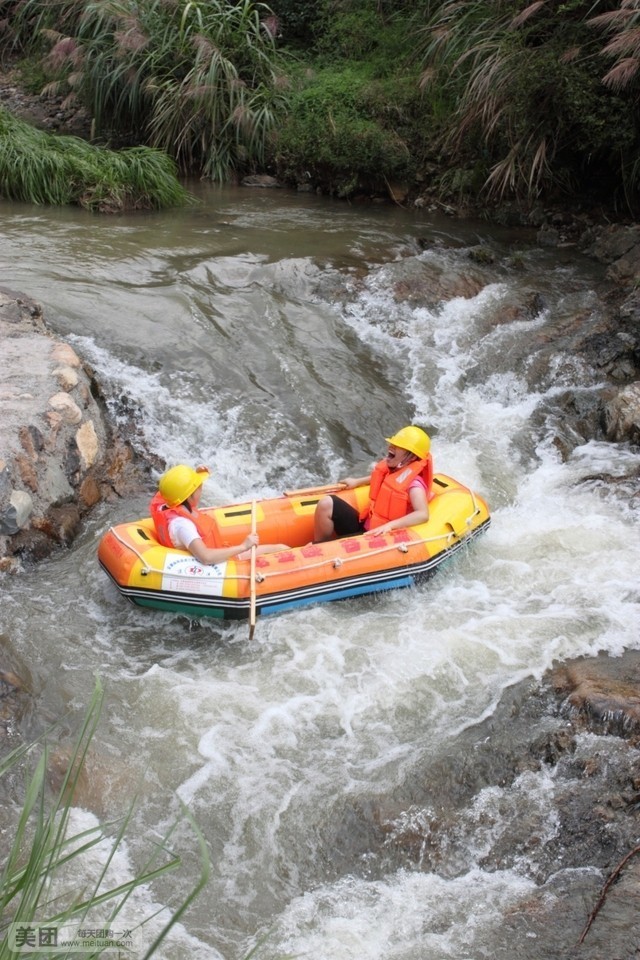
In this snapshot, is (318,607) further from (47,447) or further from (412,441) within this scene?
(47,447)

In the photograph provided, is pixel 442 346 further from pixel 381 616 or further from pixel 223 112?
pixel 223 112

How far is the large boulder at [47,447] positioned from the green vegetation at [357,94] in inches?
200

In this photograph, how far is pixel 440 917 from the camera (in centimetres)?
318

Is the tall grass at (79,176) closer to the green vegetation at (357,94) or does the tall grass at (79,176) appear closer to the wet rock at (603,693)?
the green vegetation at (357,94)

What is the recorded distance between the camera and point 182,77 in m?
11.2

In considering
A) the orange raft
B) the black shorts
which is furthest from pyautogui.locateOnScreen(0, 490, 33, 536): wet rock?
the black shorts

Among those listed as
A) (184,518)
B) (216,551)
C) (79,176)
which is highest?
(79,176)

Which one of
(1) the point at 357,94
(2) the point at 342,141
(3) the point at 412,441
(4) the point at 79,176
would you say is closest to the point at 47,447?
(3) the point at 412,441

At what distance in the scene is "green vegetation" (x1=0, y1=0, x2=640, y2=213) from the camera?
30.1 ft

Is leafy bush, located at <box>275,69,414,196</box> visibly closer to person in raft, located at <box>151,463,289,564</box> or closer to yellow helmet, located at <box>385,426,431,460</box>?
yellow helmet, located at <box>385,426,431,460</box>

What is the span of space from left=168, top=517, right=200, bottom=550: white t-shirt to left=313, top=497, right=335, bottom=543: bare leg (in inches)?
30.4

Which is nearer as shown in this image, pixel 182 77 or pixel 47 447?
pixel 47 447

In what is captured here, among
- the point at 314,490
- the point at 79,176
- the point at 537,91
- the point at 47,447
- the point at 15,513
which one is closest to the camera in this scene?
the point at 15,513

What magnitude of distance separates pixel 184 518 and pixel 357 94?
320 inches
